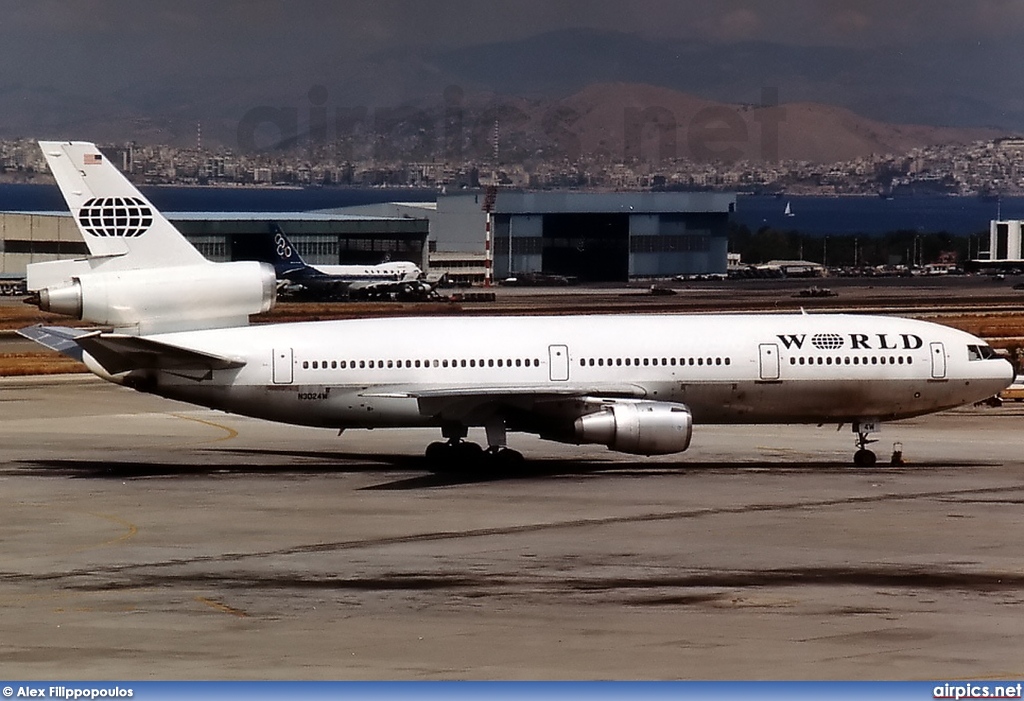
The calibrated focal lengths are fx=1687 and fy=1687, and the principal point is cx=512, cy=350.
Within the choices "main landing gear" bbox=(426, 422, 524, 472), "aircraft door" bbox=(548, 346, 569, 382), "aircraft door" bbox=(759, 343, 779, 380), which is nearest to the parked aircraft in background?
"main landing gear" bbox=(426, 422, 524, 472)

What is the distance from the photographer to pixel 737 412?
163 feet

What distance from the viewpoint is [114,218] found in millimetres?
48438

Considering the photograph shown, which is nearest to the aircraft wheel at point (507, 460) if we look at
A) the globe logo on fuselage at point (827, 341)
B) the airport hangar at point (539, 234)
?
the globe logo on fuselage at point (827, 341)

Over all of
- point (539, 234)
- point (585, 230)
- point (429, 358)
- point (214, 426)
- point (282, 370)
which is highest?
point (585, 230)

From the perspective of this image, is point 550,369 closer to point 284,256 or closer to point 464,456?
point 464,456

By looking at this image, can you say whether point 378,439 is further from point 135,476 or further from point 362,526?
point 362,526

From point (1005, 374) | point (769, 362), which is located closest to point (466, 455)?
point (769, 362)

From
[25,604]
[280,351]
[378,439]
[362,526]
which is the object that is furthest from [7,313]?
[25,604]

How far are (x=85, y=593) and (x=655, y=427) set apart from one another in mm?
19354

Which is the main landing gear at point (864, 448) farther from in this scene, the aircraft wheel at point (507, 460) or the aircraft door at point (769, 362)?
the aircraft wheel at point (507, 460)

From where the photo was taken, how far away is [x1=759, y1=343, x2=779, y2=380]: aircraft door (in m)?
49.2

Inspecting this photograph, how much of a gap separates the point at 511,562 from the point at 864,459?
19.6 m

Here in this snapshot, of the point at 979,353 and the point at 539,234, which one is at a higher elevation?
the point at 539,234

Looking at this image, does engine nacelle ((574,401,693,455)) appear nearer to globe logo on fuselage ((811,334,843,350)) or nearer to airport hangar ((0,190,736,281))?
globe logo on fuselage ((811,334,843,350))
